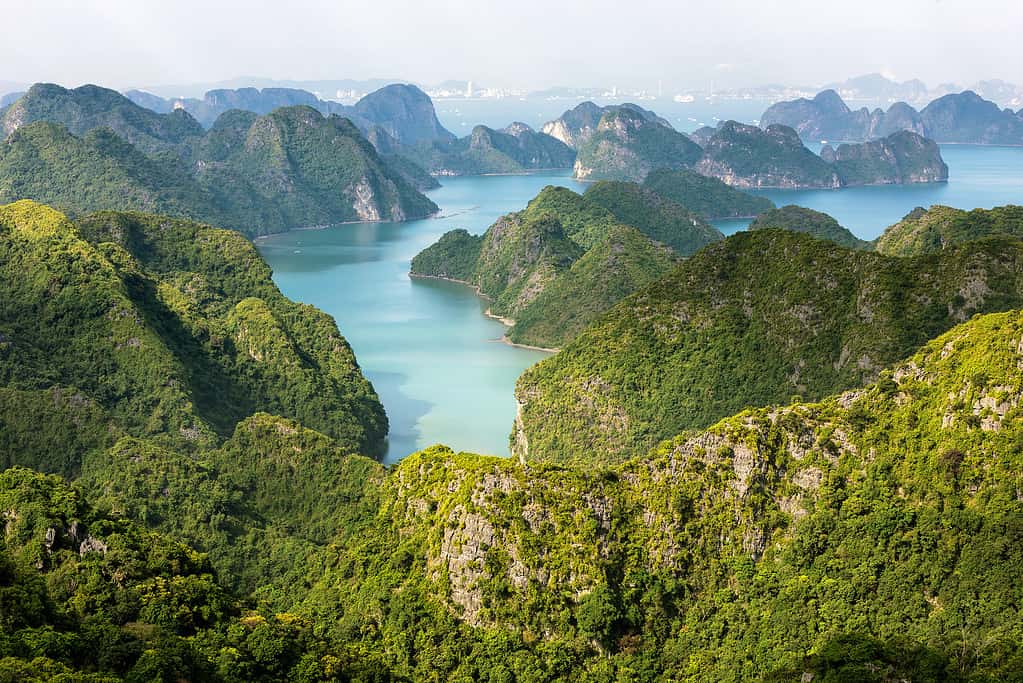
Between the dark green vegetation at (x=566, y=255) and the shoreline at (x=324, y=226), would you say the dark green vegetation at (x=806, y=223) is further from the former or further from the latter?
the shoreline at (x=324, y=226)

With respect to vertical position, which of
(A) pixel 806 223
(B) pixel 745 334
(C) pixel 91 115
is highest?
(C) pixel 91 115

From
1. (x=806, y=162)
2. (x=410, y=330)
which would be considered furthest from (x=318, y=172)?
(x=806, y=162)

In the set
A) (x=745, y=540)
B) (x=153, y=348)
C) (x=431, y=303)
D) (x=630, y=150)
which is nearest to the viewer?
(x=745, y=540)

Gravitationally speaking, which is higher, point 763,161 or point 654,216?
point 763,161

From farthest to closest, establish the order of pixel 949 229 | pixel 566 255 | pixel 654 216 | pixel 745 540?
1. pixel 654 216
2. pixel 566 255
3. pixel 949 229
4. pixel 745 540

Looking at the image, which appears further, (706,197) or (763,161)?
(763,161)

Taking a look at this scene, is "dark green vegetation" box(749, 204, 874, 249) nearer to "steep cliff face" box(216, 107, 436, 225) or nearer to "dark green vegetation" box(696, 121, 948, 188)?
"steep cliff face" box(216, 107, 436, 225)

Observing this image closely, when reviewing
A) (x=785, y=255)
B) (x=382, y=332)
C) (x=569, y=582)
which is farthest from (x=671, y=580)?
(x=382, y=332)

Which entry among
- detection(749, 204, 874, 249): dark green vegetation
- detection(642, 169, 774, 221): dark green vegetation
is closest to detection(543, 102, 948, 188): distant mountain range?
detection(642, 169, 774, 221): dark green vegetation

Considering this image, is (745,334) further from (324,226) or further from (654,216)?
(324,226)
